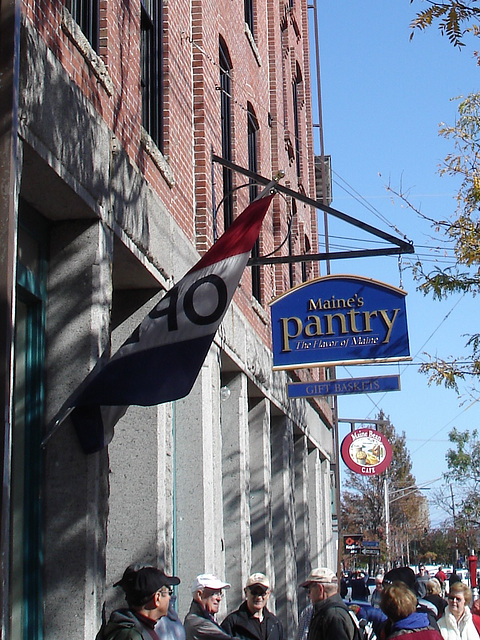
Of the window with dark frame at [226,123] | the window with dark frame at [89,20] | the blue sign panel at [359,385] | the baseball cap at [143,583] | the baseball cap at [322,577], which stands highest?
the window with dark frame at [226,123]

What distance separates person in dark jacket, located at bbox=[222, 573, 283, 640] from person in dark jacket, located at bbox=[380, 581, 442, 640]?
1.82 metres

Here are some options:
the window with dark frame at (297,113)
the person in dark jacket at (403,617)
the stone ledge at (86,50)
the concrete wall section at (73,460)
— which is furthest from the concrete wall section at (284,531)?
the person in dark jacket at (403,617)

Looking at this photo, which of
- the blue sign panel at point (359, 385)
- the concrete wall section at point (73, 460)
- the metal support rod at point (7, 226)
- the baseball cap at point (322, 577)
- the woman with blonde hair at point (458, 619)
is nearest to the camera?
the metal support rod at point (7, 226)

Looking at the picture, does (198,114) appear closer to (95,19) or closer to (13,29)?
(95,19)

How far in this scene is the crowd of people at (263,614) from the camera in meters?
5.39

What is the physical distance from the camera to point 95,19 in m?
8.32

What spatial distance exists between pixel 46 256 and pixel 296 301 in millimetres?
5472

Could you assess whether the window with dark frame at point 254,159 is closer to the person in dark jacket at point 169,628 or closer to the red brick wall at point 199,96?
the red brick wall at point 199,96

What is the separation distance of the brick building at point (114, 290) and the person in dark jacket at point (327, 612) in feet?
5.14

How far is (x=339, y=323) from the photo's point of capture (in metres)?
12.2

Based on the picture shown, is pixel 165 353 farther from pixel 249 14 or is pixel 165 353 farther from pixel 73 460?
pixel 249 14

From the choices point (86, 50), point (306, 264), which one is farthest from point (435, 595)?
point (306, 264)

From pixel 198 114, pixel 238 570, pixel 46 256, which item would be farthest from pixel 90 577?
pixel 198 114

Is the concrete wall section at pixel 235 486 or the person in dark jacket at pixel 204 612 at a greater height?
the concrete wall section at pixel 235 486
